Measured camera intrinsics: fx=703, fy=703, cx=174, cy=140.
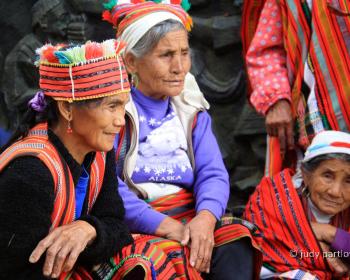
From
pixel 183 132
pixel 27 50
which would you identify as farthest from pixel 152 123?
pixel 27 50

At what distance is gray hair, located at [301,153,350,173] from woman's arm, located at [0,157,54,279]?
140 cm

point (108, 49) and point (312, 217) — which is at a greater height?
point (108, 49)

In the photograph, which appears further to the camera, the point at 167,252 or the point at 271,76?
the point at 271,76

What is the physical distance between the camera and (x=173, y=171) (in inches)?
122

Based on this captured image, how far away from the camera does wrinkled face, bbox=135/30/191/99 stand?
10.2 ft

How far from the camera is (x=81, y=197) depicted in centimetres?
268

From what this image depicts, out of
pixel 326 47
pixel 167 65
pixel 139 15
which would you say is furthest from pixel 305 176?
pixel 139 15

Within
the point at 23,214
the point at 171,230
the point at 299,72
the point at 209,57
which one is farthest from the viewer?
the point at 209,57

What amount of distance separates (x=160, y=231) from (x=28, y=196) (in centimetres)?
78

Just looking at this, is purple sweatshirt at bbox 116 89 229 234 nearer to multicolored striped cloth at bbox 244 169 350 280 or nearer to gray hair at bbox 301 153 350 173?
multicolored striped cloth at bbox 244 169 350 280

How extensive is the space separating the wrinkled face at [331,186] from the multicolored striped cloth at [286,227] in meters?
0.09

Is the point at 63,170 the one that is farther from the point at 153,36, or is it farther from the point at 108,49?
the point at 153,36

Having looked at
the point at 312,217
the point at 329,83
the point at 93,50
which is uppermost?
the point at 93,50

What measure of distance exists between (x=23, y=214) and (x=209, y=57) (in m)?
2.31
